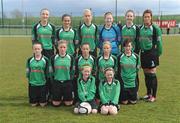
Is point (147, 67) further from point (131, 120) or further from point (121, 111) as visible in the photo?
point (131, 120)

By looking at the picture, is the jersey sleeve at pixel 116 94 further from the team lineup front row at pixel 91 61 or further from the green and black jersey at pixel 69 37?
the green and black jersey at pixel 69 37

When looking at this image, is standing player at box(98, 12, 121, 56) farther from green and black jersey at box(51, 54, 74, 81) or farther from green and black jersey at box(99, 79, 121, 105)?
green and black jersey at box(99, 79, 121, 105)

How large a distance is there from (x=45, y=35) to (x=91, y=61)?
42.6 inches

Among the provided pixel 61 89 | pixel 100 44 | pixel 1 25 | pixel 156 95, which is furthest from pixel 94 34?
pixel 1 25

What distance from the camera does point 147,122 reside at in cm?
612

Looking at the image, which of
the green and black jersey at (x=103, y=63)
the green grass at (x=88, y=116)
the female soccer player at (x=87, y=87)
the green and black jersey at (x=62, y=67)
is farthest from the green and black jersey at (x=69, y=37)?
the green grass at (x=88, y=116)

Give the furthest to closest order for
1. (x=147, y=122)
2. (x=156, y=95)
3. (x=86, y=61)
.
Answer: (x=156, y=95), (x=86, y=61), (x=147, y=122)

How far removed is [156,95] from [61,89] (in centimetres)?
219

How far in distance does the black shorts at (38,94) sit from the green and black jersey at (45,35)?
0.82 meters

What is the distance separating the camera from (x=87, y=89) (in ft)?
23.1

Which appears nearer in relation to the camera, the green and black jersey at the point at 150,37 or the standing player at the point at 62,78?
the standing player at the point at 62,78

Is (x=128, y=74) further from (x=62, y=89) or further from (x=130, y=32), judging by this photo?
(x=62, y=89)

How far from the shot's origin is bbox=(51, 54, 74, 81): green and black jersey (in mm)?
7324

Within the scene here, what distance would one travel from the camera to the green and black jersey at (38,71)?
7367 mm
